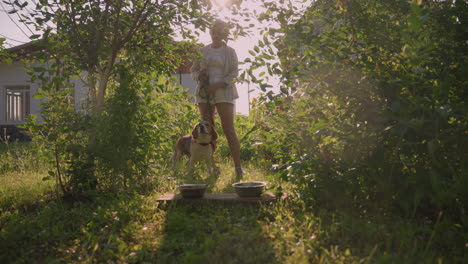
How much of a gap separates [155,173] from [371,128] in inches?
98.5

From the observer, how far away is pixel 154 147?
404 cm

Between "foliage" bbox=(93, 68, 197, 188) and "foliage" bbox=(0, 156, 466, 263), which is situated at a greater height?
"foliage" bbox=(93, 68, 197, 188)

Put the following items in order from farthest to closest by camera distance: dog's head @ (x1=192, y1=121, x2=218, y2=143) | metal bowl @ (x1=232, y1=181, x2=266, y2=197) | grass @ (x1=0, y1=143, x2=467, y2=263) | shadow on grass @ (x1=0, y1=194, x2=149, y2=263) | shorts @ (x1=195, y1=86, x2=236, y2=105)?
dog's head @ (x1=192, y1=121, x2=218, y2=143)
shorts @ (x1=195, y1=86, x2=236, y2=105)
metal bowl @ (x1=232, y1=181, x2=266, y2=197)
shadow on grass @ (x1=0, y1=194, x2=149, y2=263)
grass @ (x1=0, y1=143, x2=467, y2=263)

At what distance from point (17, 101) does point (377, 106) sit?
48.6 feet

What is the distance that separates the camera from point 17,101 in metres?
13.8

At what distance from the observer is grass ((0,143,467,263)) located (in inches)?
84.2

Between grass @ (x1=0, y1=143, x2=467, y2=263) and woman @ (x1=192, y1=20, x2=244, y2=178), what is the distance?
156 cm

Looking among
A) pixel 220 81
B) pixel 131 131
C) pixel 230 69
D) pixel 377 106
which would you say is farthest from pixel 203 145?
pixel 377 106

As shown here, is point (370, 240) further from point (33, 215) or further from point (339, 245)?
point (33, 215)

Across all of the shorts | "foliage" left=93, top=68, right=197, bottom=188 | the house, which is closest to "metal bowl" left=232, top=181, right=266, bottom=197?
"foliage" left=93, top=68, right=197, bottom=188

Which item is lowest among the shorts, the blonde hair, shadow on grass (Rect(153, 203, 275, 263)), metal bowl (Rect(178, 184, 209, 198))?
shadow on grass (Rect(153, 203, 275, 263))

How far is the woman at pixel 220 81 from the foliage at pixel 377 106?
4.92 feet

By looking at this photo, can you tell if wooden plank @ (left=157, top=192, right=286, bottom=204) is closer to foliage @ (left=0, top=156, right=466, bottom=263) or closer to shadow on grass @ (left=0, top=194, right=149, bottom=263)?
foliage @ (left=0, top=156, right=466, bottom=263)

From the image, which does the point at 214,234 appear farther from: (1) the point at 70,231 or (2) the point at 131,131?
(2) the point at 131,131
